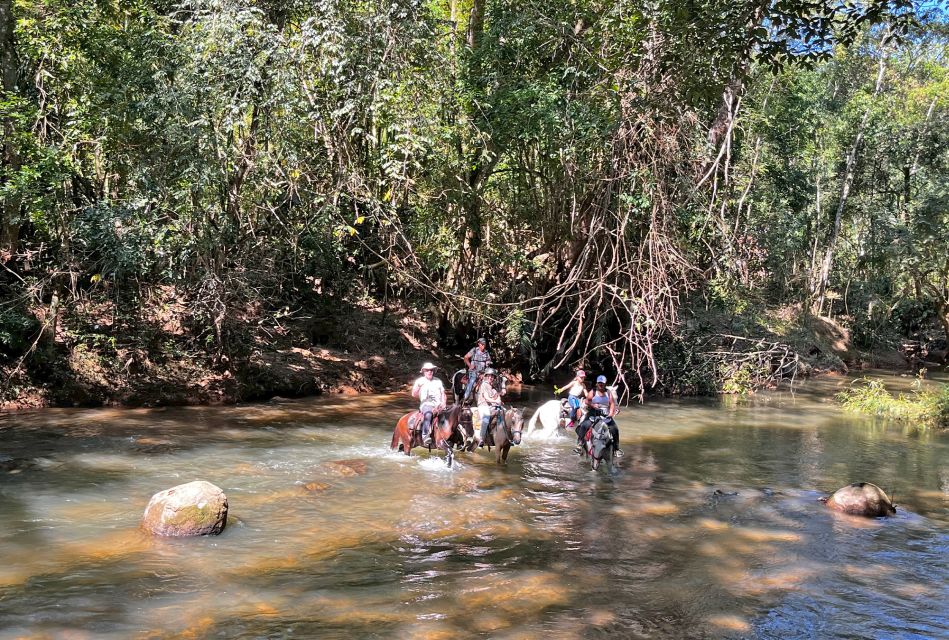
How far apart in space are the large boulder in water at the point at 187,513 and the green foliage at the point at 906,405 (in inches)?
655

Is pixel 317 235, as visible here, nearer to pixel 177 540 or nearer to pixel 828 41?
pixel 177 540

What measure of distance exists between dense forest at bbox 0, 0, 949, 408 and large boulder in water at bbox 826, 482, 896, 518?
3077mm

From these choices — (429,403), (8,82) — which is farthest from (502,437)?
(8,82)

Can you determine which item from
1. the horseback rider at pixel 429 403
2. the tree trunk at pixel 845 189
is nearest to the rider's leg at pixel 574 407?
the horseback rider at pixel 429 403

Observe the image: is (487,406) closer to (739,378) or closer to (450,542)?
(450,542)

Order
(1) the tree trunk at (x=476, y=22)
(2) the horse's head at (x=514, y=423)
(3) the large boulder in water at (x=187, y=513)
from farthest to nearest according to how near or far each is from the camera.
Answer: (1) the tree trunk at (x=476, y=22)
(2) the horse's head at (x=514, y=423)
(3) the large boulder in water at (x=187, y=513)

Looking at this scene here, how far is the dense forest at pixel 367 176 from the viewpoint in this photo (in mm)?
14000

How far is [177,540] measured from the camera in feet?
27.0

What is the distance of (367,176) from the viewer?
16969 millimetres

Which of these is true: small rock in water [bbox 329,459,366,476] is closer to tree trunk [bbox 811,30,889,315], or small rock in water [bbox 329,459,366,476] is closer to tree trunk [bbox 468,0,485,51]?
tree trunk [bbox 468,0,485,51]

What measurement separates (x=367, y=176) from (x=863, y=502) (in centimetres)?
1151

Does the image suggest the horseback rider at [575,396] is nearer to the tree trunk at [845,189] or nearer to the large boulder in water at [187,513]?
the large boulder in water at [187,513]

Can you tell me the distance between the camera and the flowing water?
6.68 meters

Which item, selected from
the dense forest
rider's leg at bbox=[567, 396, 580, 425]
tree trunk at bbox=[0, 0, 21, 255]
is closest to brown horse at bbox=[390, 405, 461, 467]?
the dense forest
